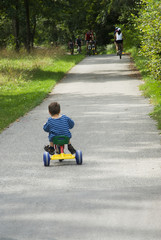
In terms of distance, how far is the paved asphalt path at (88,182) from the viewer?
4846mm

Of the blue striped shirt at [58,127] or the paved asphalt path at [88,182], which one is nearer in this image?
the paved asphalt path at [88,182]

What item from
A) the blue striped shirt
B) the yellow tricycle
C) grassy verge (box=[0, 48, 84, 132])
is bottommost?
grassy verge (box=[0, 48, 84, 132])

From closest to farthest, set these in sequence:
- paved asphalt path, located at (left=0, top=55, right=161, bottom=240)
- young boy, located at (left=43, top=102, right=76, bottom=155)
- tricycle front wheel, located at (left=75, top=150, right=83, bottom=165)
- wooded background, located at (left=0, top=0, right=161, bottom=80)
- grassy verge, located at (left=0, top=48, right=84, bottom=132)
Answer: paved asphalt path, located at (left=0, top=55, right=161, bottom=240) → tricycle front wheel, located at (left=75, top=150, right=83, bottom=165) → young boy, located at (left=43, top=102, right=76, bottom=155) → grassy verge, located at (left=0, top=48, right=84, bottom=132) → wooded background, located at (left=0, top=0, right=161, bottom=80)

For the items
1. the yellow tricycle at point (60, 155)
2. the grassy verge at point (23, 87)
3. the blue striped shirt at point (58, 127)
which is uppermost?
the blue striped shirt at point (58, 127)

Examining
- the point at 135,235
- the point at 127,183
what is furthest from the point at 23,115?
the point at 135,235

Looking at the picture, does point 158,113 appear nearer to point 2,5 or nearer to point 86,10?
point 2,5

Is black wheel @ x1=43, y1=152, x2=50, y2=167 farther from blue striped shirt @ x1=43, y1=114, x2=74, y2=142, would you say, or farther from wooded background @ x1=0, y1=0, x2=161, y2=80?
wooded background @ x1=0, y1=0, x2=161, y2=80

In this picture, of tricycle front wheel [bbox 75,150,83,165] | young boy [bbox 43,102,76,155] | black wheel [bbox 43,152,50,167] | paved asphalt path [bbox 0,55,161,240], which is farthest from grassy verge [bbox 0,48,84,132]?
tricycle front wheel [bbox 75,150,83,165]

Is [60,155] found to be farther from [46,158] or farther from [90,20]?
[90,20]

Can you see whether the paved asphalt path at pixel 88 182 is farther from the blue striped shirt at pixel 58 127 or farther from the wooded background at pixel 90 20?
the wooded background at pixel 90 20

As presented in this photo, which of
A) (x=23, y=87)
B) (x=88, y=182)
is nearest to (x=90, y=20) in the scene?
(x=23, y=87)

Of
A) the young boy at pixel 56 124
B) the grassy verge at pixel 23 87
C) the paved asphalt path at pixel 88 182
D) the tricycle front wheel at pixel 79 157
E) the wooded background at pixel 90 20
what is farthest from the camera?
the wooded background at pixel 90 20

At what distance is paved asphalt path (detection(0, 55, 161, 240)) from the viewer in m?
4.85

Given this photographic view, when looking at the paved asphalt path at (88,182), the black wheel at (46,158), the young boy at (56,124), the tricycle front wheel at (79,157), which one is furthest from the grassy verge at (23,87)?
the tricycle front wheel at (79,157)
